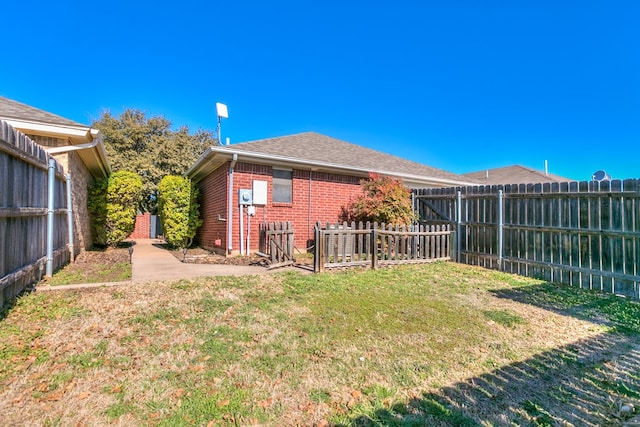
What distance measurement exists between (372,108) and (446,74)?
4422 mm

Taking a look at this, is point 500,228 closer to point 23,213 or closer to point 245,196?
point 245,196

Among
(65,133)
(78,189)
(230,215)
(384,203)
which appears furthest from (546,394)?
(78,189)

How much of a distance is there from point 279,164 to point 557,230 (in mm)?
7268

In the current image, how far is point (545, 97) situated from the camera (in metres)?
16.4

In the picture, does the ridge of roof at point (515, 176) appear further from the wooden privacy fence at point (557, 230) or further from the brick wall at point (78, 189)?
the brick wall at point (78, 189)

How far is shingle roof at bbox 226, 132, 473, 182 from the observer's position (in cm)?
993

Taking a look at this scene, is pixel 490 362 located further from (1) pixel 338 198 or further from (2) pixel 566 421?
(1) pixel 338 198

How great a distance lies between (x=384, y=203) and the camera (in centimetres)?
916

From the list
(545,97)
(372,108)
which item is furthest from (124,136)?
(545,97)

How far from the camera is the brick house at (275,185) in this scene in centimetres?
934

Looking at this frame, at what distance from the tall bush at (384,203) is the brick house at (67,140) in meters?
7.35

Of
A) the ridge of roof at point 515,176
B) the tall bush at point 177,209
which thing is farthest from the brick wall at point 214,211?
the ridge of roof at point 515,176

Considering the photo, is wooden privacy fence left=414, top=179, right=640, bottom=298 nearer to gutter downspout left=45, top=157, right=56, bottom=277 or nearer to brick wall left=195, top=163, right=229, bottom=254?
brick wall left=195, top=163, right=229, bottom=254

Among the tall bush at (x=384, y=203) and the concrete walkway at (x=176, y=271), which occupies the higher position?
the tall bush at (x=384, y=203)
